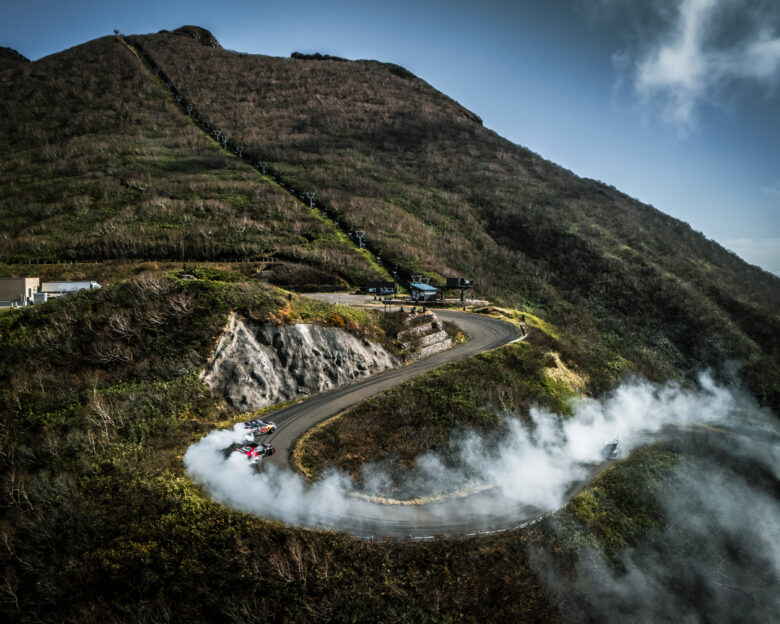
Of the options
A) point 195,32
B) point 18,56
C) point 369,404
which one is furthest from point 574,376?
point 18,56

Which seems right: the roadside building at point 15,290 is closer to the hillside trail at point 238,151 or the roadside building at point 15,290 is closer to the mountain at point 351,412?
the mountain at point 351,412

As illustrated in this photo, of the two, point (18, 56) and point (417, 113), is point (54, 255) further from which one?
point (18, 56)

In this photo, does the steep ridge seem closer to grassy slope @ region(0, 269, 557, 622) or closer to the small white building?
the small white building

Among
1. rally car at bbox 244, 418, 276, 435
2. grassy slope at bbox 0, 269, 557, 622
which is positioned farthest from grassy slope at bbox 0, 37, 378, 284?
grassy slope at bbox 0, 269, 557, 622

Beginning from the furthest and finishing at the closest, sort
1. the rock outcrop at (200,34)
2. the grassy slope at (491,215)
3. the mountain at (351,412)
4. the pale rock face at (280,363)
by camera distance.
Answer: the rock outcrop at (200,34) → the grassy slope at (491,215) → the pale rock face at (280,363) → the mountain at (351,412)

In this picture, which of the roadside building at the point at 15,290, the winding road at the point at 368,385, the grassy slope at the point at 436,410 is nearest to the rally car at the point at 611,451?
the grassy slope at the point at 436,410

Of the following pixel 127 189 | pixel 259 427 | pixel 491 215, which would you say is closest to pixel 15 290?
pixel 259 427

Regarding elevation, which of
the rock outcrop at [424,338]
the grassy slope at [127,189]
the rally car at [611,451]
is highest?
the grassy slope at [127,189]
